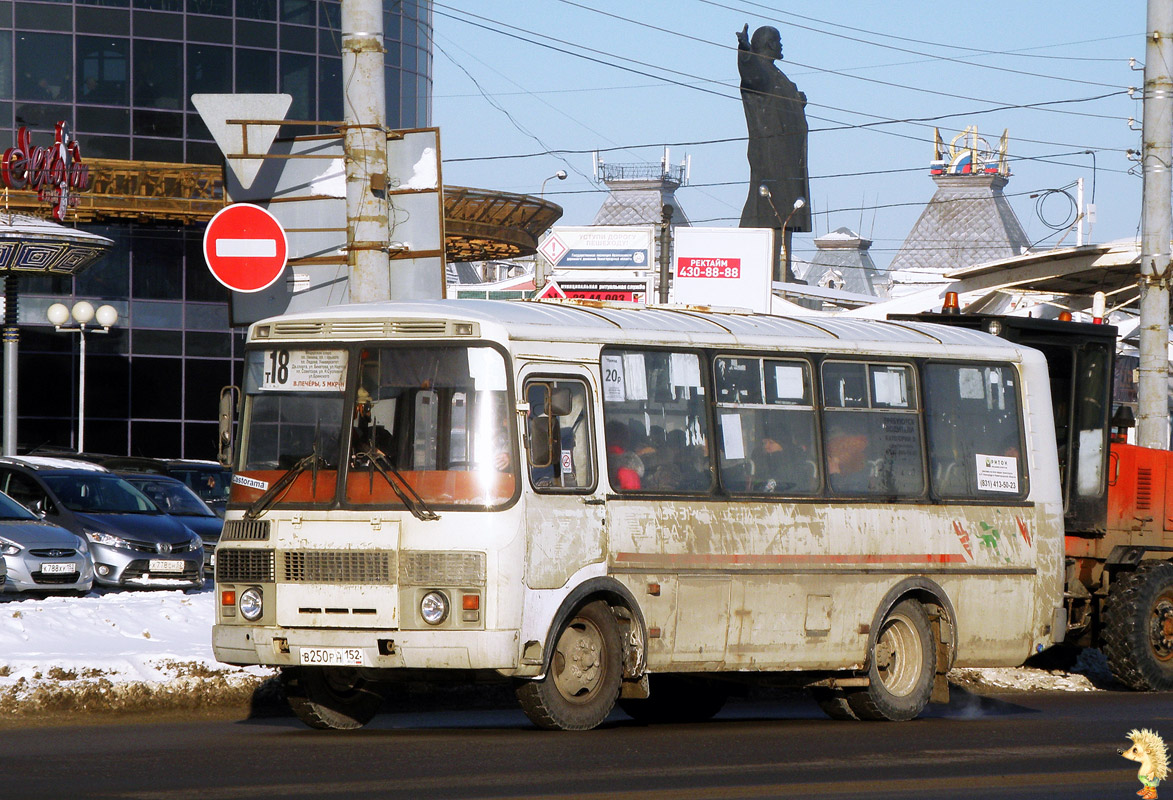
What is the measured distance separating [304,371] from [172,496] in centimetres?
1579

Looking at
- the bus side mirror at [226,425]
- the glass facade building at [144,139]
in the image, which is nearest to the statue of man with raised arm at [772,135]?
the glass facade building at [144,139]

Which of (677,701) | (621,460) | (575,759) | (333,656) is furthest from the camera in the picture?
(677,701)

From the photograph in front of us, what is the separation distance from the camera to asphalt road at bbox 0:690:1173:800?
8.30 metres

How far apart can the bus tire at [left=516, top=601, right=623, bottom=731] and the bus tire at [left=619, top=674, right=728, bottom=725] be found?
1.86 m

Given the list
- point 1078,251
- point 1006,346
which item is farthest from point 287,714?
point 1078,251

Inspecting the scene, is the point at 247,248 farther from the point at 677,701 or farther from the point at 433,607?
the point at 677,701

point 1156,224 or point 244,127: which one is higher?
point 244,127

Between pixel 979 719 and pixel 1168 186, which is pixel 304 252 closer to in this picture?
pixel 979 719

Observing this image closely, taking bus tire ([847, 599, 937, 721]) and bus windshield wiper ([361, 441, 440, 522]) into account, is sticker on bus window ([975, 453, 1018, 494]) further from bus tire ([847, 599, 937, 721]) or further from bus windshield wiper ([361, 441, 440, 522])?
bus windshield wiper ([361, 441, 440, 522])

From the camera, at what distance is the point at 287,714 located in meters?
12.6

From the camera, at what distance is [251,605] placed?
34.8 feet

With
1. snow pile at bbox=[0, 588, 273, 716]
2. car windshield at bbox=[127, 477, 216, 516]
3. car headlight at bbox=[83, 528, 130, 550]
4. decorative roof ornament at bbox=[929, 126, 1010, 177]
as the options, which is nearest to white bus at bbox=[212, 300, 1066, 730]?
snow pile at bbox=[0, 588, 273, 716]

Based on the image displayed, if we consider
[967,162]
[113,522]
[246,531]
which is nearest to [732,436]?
[246,531]

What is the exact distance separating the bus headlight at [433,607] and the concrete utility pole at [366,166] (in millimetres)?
3053
